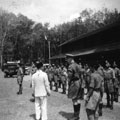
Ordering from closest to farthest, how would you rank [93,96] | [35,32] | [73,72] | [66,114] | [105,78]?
[93,96] → [73,72] → [66,114] → [105,78] → [35,32]

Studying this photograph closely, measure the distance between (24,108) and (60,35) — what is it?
55021mm

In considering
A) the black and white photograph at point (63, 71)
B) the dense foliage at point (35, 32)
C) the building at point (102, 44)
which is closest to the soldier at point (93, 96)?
the black and white photograph at point (63, 71)

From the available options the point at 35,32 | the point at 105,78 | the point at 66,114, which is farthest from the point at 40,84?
the point at 35,32

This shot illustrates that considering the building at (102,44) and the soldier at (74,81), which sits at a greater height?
the building at (102,44)

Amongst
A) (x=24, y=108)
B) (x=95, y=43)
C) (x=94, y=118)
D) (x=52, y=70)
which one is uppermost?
(x=95, y=43)

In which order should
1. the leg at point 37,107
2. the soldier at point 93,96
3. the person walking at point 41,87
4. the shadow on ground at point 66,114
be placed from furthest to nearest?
the shadow on ground at point 66,114
the leg at point 37,107
the person walking at point 41,87
the soldier at point 93,96

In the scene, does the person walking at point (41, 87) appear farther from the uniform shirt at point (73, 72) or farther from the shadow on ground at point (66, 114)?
the shadow on ground at point (66, 114)

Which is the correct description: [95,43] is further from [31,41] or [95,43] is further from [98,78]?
[31,41]

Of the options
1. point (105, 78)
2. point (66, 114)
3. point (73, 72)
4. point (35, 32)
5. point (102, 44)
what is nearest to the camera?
point (73, 72)

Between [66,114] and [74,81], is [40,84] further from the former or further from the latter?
[66,114]

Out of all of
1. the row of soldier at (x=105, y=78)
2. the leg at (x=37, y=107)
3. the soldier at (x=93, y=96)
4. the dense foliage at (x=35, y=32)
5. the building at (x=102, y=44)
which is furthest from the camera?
the dense foliage at (x=35, y=32)

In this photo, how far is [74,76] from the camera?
6.12m

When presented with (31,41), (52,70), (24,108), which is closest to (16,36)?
(31,41)

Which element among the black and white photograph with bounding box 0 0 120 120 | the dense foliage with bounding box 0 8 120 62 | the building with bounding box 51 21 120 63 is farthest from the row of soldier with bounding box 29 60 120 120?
the dense foliage with bounding box 0 8 120 62
